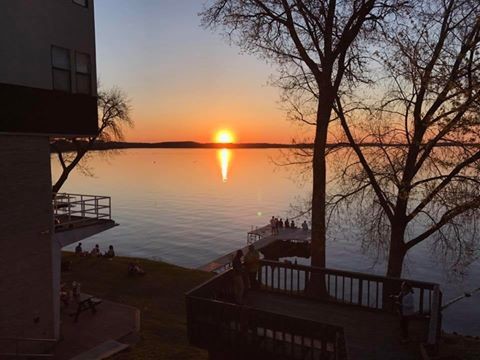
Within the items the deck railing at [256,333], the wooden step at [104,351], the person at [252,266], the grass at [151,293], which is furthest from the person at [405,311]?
the wooden step at [104,351]

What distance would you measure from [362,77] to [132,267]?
791 inches

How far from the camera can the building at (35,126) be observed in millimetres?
14000

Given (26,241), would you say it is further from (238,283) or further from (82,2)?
(82,2)

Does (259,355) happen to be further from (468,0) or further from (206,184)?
(206,184)

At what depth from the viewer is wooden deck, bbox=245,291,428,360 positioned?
1102cm

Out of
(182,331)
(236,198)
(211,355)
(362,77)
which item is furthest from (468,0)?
(236,198)

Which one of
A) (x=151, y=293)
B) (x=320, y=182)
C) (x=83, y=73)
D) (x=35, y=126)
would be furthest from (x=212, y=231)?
(x=35, y=126)

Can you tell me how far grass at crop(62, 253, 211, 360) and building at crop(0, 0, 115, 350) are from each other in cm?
389

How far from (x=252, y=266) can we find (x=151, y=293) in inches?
542

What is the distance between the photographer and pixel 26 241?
1503 cm

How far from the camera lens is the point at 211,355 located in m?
12.0

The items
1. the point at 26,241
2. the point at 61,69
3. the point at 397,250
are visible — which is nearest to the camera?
the point at 26,241

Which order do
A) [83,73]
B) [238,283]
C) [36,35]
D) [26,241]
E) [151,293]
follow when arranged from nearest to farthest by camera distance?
[238,283] → [36,35] → [26,241] → [83,73] → [151,293]

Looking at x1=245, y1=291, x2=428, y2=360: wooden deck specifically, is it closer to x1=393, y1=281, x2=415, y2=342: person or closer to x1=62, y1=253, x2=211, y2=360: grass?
x1=393, y1=281, x2=415, y2=342: person
